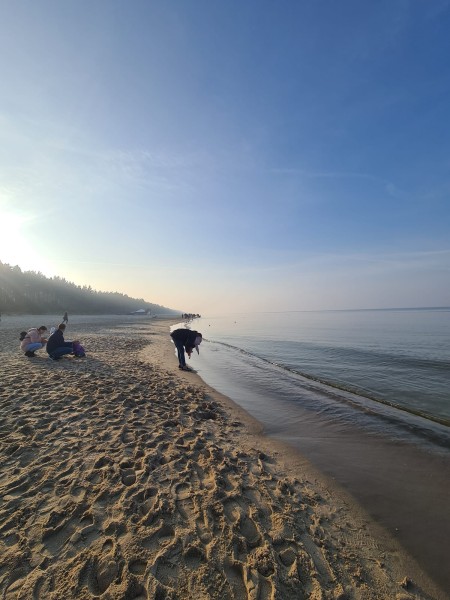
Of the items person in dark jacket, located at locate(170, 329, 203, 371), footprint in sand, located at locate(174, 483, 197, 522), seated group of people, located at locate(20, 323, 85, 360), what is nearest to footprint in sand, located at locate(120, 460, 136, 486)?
footprint in sand, located at locate(174, 483, 197, 522)

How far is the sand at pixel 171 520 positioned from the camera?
294 cm

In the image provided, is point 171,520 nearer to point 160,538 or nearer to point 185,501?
point 160,538

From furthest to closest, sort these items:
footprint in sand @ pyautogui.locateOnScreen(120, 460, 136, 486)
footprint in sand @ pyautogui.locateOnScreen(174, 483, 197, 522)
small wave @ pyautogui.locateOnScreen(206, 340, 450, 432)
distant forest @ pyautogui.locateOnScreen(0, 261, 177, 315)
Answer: distant forest @ pyautogui.locateOnScreen(0, 261, 177, 315) → small wave @ pyautogui.locateOnScreen(206, 340, 450, 432) → footprint in sand @ pyautogui.locateOnScreen(120, 460, 136, 486) → footprint in sand @ pyautogui.locateOnScreen(174, 483, 197, 522)

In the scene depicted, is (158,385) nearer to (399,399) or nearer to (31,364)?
(31,364)

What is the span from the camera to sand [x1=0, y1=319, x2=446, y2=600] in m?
2.94

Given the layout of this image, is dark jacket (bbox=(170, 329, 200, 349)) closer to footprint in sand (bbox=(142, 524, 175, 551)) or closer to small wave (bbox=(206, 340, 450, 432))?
small wave (bbox=(206, 340, 450, 432))

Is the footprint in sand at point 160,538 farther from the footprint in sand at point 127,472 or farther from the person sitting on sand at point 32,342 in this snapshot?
the person sitting on sand at point 32,342

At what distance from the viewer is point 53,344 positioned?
Result: 1412 centimetres

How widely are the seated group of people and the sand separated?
7.54 m

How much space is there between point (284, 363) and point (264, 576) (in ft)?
55.5

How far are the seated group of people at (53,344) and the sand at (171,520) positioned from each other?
7.54 m

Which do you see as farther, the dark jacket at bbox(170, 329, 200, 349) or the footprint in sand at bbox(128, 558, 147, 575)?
the dark jacket at bbox(170, 329, 200, 349)

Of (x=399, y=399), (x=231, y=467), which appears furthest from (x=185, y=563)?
(x=399, y=399)

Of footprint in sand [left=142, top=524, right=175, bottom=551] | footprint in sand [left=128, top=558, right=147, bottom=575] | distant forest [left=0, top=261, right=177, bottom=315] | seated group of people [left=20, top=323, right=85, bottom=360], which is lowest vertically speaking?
footprint in sand [left=142, top=524, right=175, bottom=551]
